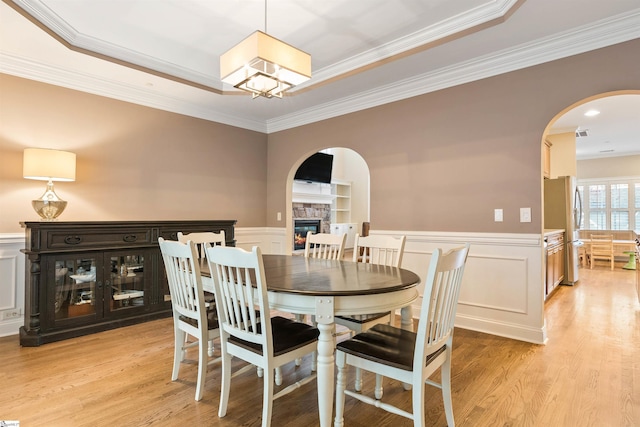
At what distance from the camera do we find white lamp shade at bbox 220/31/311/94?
1986mm

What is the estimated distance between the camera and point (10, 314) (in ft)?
10.1

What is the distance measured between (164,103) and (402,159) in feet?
9.67

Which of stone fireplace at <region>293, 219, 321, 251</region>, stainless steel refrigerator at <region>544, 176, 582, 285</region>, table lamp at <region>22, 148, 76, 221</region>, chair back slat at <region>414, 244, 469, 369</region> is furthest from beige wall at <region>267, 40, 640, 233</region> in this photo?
stone fireplace at <region>293, 219, 321, 251</region>

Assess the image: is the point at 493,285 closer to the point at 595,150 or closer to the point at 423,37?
the point at 423,37

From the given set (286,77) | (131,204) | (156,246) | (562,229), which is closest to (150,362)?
(156,246)

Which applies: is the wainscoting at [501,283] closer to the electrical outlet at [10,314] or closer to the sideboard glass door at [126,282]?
the sideboard glass door at [126,282]

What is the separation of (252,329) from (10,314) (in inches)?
113

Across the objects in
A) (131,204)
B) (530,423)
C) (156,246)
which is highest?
(131,204)

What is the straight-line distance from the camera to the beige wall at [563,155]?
5762 mm

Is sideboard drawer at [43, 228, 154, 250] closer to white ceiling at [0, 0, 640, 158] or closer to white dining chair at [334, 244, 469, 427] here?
white ceiling at [0, 0, 640, 158]

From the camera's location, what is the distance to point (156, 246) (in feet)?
11.8

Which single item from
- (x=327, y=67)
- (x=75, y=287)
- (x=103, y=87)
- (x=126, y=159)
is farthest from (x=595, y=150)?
(x=75, y=287)

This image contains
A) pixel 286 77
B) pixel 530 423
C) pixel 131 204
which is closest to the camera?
pixel 530 423

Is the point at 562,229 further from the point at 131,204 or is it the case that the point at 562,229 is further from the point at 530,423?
the point at 131,204
